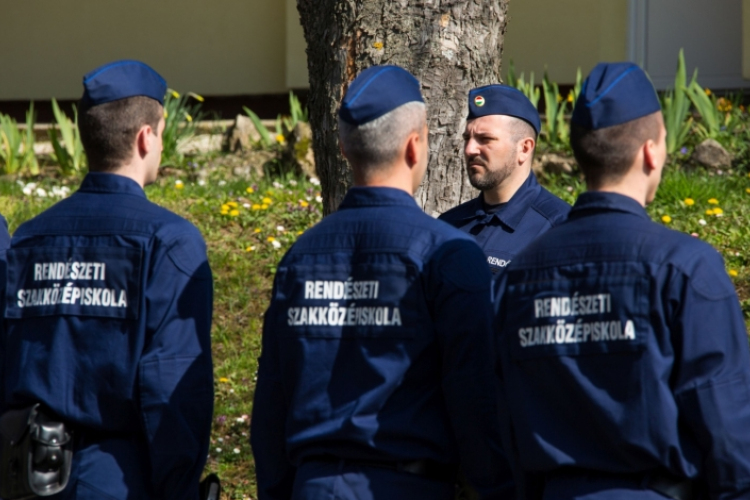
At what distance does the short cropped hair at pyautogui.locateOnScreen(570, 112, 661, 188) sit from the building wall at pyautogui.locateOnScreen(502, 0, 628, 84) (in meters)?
7.02

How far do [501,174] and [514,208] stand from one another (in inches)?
5.3

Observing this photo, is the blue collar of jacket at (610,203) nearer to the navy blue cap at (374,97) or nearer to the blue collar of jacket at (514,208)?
the navy blue cap at (374,97)

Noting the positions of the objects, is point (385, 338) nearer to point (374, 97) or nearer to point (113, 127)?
point (374, 97)

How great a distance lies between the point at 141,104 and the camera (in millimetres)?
2617

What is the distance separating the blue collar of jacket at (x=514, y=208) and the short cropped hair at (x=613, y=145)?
131 cm

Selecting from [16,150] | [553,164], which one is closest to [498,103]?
[553,164]

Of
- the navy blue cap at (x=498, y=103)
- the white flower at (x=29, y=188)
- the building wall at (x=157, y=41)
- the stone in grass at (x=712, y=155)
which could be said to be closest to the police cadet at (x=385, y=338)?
the navy blue cap at (x=498, y=103)

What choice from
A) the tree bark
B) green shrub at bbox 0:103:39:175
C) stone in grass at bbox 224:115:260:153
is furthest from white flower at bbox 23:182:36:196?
the tree bark

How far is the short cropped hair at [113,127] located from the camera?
259 centimetres

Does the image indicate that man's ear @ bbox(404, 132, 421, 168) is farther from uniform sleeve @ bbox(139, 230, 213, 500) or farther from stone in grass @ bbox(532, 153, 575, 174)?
stone in grass @ bbox(532, 153, 575, 174)

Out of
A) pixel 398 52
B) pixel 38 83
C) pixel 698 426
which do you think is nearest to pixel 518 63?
pixel 38 83

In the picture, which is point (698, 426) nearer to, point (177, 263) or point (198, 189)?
point (177, 263)

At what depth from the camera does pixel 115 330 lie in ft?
8.20

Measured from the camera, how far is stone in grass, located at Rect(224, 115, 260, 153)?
7.89 meters
